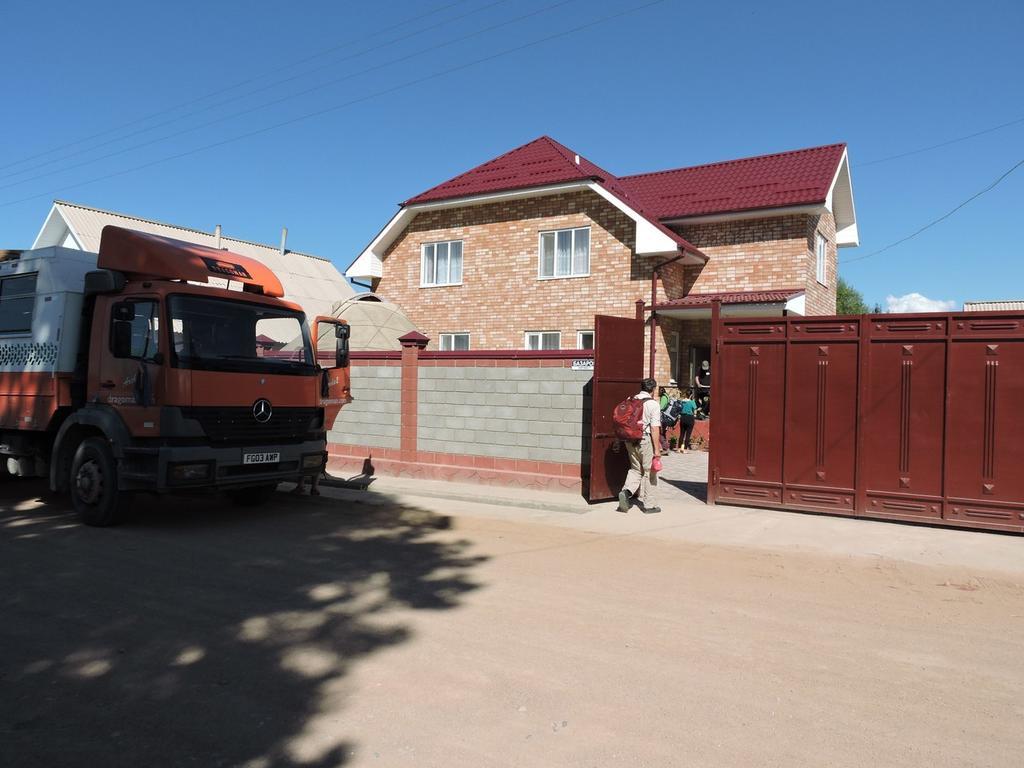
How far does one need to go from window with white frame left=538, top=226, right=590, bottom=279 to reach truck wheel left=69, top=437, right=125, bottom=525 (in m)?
13.0

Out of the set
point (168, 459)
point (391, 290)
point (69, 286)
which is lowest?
point (168, 459)

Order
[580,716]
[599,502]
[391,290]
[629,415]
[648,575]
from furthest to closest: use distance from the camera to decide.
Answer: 1. [391,290]
2. [599,502]
3. [629,415]
4. [648,575]
5. [580,716]

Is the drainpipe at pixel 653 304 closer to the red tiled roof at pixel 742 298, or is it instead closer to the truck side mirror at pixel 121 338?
the red tiled roof at pixel 742 298

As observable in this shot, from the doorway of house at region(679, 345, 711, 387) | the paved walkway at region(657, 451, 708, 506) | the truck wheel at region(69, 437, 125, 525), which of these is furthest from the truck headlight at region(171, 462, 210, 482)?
the doorway of house at region(679, 345, 711, 387)

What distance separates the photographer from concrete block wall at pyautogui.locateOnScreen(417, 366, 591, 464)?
36.3 ft

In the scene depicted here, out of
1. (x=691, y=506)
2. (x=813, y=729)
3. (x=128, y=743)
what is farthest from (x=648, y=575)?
(x=128, y=743)

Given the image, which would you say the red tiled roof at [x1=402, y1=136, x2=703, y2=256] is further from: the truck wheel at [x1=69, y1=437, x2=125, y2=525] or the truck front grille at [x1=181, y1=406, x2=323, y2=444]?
the truck wheel at [x1=69, y1=437, x2=125, y2=525]

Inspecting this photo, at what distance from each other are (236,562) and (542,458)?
5.47 m

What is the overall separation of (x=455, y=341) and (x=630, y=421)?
11878 mm

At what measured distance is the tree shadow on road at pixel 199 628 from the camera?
3557 mm

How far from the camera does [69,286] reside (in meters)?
8.82

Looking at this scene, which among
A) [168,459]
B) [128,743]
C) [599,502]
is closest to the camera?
[128,743]

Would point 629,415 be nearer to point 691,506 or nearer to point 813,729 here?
point 691,506

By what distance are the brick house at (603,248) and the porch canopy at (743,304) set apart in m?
0.05
